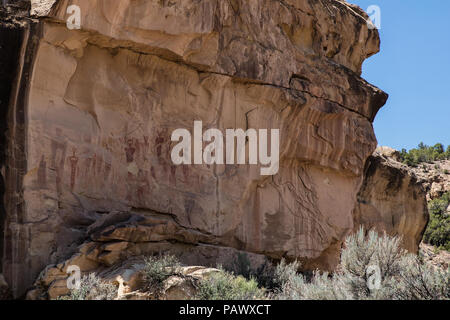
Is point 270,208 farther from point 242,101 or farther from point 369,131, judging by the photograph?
point 369,131

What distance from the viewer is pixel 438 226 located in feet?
105

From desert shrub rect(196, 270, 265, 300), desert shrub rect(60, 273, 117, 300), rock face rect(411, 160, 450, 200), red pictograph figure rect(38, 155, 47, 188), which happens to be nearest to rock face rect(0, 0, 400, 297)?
red pictograph figure rect(38, 155, 47, 188)

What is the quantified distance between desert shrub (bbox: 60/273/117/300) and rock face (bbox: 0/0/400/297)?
0.91 meters

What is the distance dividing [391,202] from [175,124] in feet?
31.9

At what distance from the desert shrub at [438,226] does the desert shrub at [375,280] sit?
2279 centimetres

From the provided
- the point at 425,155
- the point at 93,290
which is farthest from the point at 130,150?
the point at 425,155

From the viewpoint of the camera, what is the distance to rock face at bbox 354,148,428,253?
60.2 feet

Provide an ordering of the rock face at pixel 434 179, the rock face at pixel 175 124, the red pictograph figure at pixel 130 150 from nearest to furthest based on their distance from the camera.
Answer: the rock face at pixel 175 124 < the red pictograph figure at pixel 130 150 < the rock face at pixel 434 179

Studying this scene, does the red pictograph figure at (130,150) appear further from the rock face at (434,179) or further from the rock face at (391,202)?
the rock face at (434,179)

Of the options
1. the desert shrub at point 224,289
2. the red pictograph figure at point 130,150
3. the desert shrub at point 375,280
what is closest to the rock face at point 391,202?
the desert shrub at point 375,280

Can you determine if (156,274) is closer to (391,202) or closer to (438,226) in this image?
(391,202)

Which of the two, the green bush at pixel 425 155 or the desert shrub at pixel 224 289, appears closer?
the desert shrub at pixel 224 289

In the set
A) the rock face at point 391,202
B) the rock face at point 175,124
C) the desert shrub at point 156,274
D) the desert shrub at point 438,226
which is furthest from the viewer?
the desert shrub at point 438,226

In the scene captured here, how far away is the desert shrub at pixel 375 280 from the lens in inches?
342
